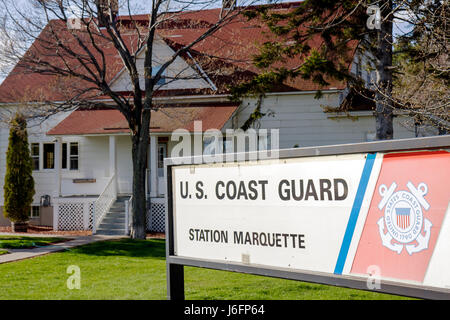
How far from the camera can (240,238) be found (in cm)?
455

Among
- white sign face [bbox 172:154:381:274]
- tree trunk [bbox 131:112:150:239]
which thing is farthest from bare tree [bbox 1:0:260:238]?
white sign face [bbox 172:154:381:274]

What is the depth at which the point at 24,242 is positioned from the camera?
16.3 m

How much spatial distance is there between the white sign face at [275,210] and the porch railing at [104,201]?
15.7 meters

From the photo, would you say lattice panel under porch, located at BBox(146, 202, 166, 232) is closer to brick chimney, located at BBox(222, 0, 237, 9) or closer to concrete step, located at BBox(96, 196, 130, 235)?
concrete step, located at BBox(96, 196, 130, 235)

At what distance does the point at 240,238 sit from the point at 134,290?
15.7 ft

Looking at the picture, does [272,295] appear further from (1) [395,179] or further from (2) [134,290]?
(1) [395,179]

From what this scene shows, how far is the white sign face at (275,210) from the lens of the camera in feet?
12.6

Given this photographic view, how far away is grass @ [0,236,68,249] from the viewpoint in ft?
50.8

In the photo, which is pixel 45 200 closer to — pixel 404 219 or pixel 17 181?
pixel 17 181

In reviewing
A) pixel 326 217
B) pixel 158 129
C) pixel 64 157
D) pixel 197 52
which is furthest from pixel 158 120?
pixel 326 217

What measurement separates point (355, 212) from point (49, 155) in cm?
2307

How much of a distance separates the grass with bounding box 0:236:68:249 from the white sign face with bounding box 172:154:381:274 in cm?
1177

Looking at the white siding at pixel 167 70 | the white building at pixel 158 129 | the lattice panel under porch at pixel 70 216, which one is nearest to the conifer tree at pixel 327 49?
the white building at pixel 158 129

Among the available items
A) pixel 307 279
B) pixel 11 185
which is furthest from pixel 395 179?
pixel 11 185
